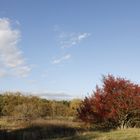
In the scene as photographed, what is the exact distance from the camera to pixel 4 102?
8112 cm

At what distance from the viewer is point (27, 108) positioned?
72000mm

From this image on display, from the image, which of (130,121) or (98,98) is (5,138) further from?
(130,121)

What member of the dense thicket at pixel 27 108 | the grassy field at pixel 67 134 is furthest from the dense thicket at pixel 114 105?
the dense thicket at pixel 27 108

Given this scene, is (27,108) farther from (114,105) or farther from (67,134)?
(67,134)

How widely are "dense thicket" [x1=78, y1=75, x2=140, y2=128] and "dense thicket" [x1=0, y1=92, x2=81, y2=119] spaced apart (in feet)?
133

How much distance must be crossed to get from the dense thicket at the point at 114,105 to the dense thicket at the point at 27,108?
133 feet

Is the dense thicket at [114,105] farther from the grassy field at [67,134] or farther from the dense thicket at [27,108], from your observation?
the dense thicket at [27,108]

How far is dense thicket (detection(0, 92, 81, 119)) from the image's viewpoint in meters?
72.2

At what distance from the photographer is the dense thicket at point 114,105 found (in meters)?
28.3

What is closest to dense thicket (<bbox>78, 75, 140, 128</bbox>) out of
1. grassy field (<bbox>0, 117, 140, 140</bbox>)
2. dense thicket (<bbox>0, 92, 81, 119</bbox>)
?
grassy field (<bbox>0, 117, 140, 140</bbox>)

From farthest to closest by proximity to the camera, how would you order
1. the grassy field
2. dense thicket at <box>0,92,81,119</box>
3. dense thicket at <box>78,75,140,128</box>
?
1. dense thicket at <box>0,92,81,119</box>
2. dense thicket at <box>78,75,140,128</box>
3. the grassy field

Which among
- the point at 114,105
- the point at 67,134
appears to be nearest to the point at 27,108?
the point at 114,105

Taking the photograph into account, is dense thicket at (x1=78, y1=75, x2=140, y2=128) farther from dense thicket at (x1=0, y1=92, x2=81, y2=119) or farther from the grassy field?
dense thicket at (x1=0, y1=92, x2=81, y2=119)

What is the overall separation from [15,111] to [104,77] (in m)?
47.9
